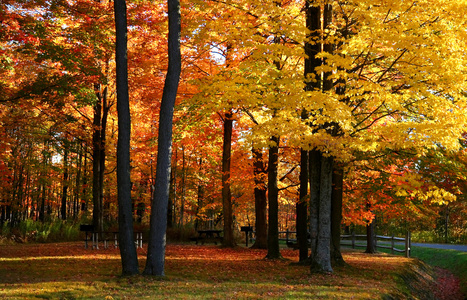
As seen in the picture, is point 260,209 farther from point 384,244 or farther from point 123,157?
point 384,244

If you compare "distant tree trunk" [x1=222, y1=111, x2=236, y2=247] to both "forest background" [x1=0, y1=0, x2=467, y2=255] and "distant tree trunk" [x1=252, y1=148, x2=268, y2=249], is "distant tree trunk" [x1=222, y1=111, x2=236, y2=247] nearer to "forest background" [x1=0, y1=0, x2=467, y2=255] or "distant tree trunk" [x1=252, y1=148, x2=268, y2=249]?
"forest background" [x1=0, y1=0, x2=467, y2=255]

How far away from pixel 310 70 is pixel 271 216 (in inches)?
216

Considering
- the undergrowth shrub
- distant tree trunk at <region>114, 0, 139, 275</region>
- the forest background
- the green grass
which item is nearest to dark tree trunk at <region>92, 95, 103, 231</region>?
the forest background

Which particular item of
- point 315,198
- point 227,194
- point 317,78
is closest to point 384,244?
point 227,194

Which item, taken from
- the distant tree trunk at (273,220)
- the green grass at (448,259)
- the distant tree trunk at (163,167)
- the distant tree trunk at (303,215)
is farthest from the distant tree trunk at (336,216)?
the distant tree trunk at (163,167)

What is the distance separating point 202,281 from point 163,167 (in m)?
2.69

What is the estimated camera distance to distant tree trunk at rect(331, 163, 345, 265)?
12711 mm

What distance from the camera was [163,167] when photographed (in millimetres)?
9695

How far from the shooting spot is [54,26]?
13.6 metres

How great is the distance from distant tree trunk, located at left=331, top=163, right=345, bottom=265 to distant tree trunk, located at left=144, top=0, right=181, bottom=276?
551 cm

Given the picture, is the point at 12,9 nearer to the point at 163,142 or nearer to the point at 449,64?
the point at 163,142

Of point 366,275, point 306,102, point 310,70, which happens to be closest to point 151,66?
point 310,70

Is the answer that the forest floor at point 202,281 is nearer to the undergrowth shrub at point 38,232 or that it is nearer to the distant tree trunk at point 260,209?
the distant tree trunk at point 260,209

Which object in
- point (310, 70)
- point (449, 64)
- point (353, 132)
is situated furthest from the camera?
point (310, 70)
